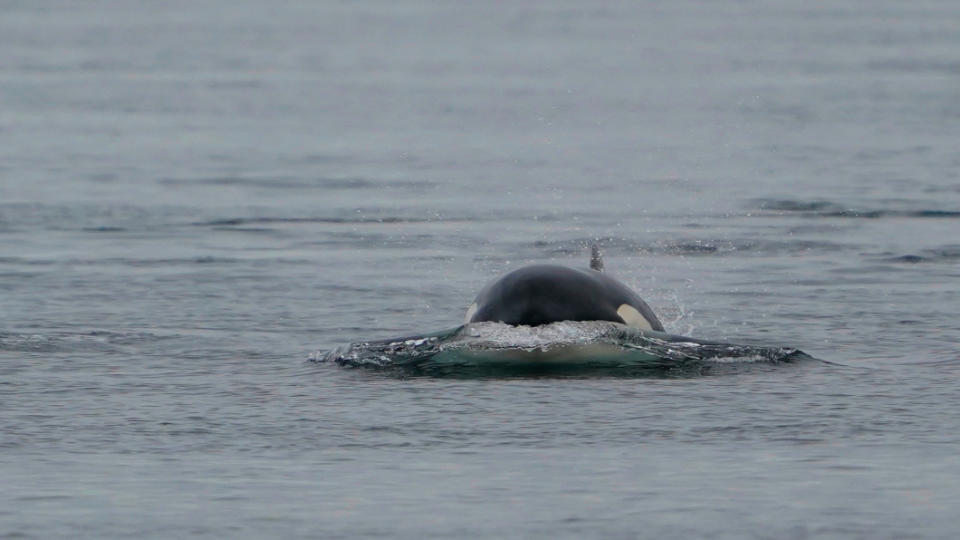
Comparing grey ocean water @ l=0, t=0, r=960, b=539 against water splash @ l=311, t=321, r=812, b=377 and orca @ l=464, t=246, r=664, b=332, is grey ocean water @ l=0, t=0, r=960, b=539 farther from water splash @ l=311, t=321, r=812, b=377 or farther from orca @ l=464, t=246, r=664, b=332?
orca @ l=464, t=246, r=664, b=332

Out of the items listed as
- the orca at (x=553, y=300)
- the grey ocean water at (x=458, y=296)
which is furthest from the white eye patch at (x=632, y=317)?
the grey ocean water at (x=458, y=296)

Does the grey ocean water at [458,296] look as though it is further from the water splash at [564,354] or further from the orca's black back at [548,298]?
the orca's black back at [548,298]

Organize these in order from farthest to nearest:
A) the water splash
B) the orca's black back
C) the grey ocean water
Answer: the orca's black back → the water splash → the grey ocean water

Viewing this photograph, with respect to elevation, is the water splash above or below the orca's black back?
below

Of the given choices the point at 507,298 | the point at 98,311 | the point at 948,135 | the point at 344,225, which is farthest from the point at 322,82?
the point at 507,298

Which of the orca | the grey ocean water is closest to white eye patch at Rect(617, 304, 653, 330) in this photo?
the orca

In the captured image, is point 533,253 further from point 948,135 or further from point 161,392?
point 948,135

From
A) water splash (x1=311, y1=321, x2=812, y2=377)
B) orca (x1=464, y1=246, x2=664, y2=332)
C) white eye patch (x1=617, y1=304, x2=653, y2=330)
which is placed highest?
orca (x1=464, y1=246, x2=664, y2=332)

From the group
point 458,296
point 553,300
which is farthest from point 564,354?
point 458,296

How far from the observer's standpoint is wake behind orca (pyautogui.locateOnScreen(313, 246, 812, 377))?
1348cm

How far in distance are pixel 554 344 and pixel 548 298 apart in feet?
1.07

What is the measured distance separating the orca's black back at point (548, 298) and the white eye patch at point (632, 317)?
0.03 m

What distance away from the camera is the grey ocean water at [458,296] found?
999 cm

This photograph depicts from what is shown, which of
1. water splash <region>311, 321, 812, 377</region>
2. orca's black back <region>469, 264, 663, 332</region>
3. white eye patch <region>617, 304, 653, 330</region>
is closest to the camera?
water splash <region>311, 321, 812, 377</region>
